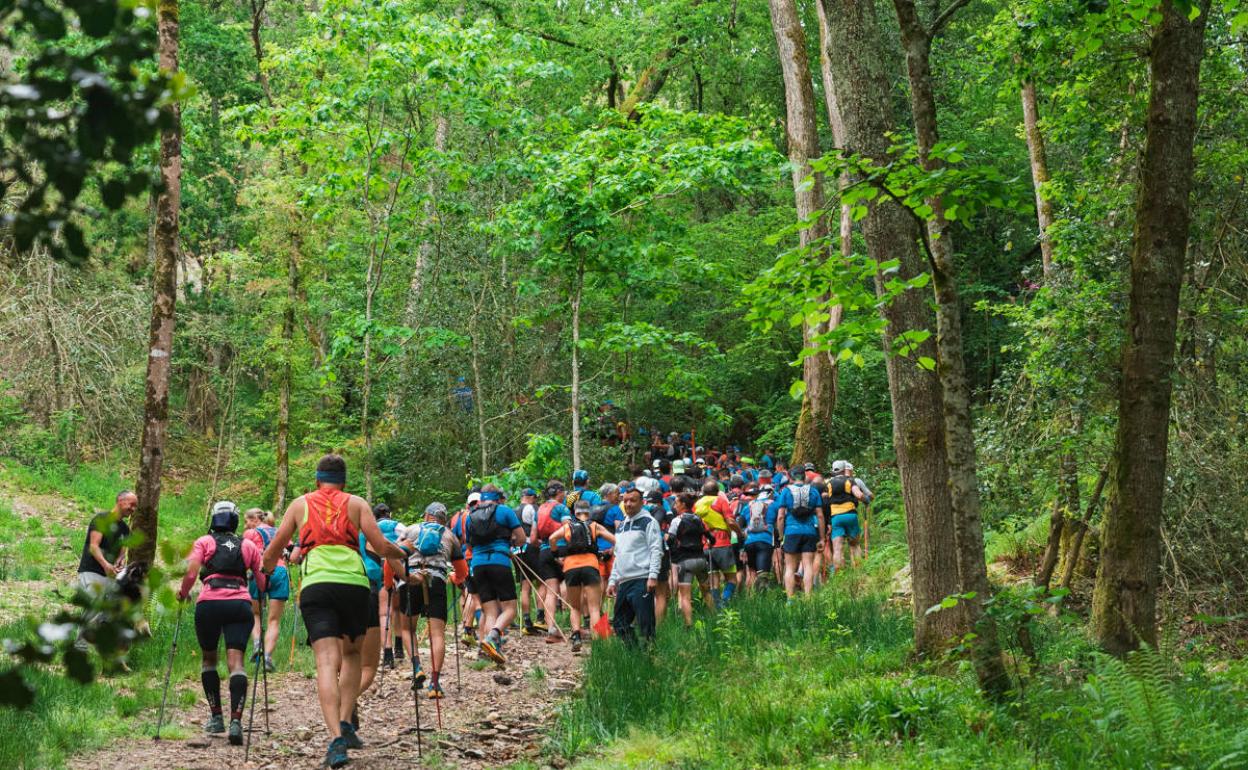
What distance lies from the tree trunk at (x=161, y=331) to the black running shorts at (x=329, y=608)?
5355 millimetres

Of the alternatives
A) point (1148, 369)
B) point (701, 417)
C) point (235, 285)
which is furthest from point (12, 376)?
point (1148, 369)

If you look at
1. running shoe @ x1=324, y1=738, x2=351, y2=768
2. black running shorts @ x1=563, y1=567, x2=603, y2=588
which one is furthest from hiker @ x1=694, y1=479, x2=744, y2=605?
running shoe @ x1=324, y1=738, x2=351, y2=768

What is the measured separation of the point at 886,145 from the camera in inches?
345

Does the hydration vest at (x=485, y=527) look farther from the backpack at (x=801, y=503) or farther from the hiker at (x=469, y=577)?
the backpack at (x=801, y=503)

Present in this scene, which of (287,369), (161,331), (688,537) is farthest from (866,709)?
(287,369)

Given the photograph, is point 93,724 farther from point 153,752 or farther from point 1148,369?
point 1148,369

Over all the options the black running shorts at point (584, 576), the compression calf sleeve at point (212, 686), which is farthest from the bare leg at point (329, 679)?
the black running shorts at point (584, 576)

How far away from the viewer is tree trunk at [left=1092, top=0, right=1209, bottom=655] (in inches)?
293

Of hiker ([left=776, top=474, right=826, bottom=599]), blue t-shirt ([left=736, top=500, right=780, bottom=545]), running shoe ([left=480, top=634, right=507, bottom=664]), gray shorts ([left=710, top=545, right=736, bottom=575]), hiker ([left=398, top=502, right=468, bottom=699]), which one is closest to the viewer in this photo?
hiker ([left=398, top=502, right=468, bottom=699])

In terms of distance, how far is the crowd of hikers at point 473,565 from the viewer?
7598 millimetres

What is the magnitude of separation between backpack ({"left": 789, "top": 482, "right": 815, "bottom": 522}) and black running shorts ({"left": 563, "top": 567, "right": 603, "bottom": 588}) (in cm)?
305

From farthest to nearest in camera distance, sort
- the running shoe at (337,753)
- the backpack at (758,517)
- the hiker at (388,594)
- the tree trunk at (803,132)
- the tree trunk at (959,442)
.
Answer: the tree trunk at (803,132)
the backpack at (758,517)
the hiker at (388,594)
the running shoe at (337,753)
the tree trunk at (959,442)

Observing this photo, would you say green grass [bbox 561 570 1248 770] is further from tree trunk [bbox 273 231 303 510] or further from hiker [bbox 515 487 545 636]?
tree trunk [bbox 273 231 303 510]

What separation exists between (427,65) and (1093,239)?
1014 cm
